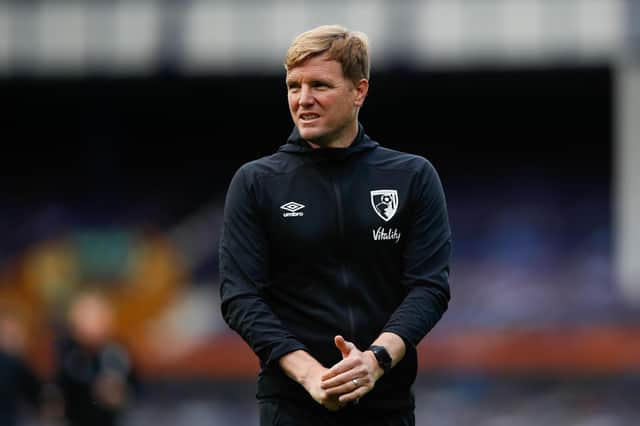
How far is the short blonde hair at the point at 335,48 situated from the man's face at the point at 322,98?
0.02 m

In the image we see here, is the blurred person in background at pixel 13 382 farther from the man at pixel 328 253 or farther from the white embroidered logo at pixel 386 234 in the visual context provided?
the white embroidered logo at pixel 386 234

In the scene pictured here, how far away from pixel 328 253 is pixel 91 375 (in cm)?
715

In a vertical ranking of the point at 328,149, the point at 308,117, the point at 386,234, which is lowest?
the point at 386,234

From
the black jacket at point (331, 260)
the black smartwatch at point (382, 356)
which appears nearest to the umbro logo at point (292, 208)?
the black jacket at point (331, 260)

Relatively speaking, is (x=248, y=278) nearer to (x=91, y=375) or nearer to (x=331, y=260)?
(x=331, y=260)

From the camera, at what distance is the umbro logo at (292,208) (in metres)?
3.99

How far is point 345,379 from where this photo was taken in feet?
12.1

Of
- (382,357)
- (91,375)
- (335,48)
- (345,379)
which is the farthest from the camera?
(91,375)

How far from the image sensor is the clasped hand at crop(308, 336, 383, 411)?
12.1 feet

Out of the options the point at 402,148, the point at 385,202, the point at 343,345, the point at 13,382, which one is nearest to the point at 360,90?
the point at 385,202

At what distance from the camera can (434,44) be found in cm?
1895

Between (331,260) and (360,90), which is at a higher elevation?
(360,90)

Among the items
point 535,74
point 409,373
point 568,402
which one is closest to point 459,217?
point 535,74

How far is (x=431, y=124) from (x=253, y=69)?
4283 mm
